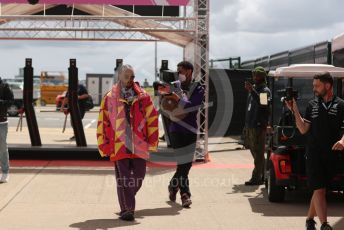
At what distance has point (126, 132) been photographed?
7660 mm

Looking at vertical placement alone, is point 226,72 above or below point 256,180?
above

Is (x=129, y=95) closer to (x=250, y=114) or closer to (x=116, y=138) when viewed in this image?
(x=116, y=138)

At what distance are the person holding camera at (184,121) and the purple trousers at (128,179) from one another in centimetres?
84

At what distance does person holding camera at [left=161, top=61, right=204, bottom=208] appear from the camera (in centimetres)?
835

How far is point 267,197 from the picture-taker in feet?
30.4

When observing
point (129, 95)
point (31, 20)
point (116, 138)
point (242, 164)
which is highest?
point (31, 20)

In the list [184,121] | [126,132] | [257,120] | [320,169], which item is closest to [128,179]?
[126,132]

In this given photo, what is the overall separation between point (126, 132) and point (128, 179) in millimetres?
550

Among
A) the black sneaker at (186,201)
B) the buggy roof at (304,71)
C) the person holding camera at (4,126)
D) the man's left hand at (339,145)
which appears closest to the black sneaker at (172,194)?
the black sneaker at (186,201)

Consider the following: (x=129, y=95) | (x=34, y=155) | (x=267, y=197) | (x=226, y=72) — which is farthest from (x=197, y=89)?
(x=226, y=72)

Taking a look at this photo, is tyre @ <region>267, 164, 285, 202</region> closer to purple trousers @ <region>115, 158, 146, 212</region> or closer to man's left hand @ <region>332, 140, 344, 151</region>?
purple trousers @ <region>115, 158, 146, 212</region>

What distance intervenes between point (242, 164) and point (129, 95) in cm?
596

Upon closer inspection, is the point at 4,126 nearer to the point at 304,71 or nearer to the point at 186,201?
the point at 186,201

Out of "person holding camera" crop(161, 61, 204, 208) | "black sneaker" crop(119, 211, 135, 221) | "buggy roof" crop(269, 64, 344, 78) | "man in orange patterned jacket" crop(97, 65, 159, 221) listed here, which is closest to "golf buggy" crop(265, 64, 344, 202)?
"buggy roof" crop(269, 64, 344, 78)
